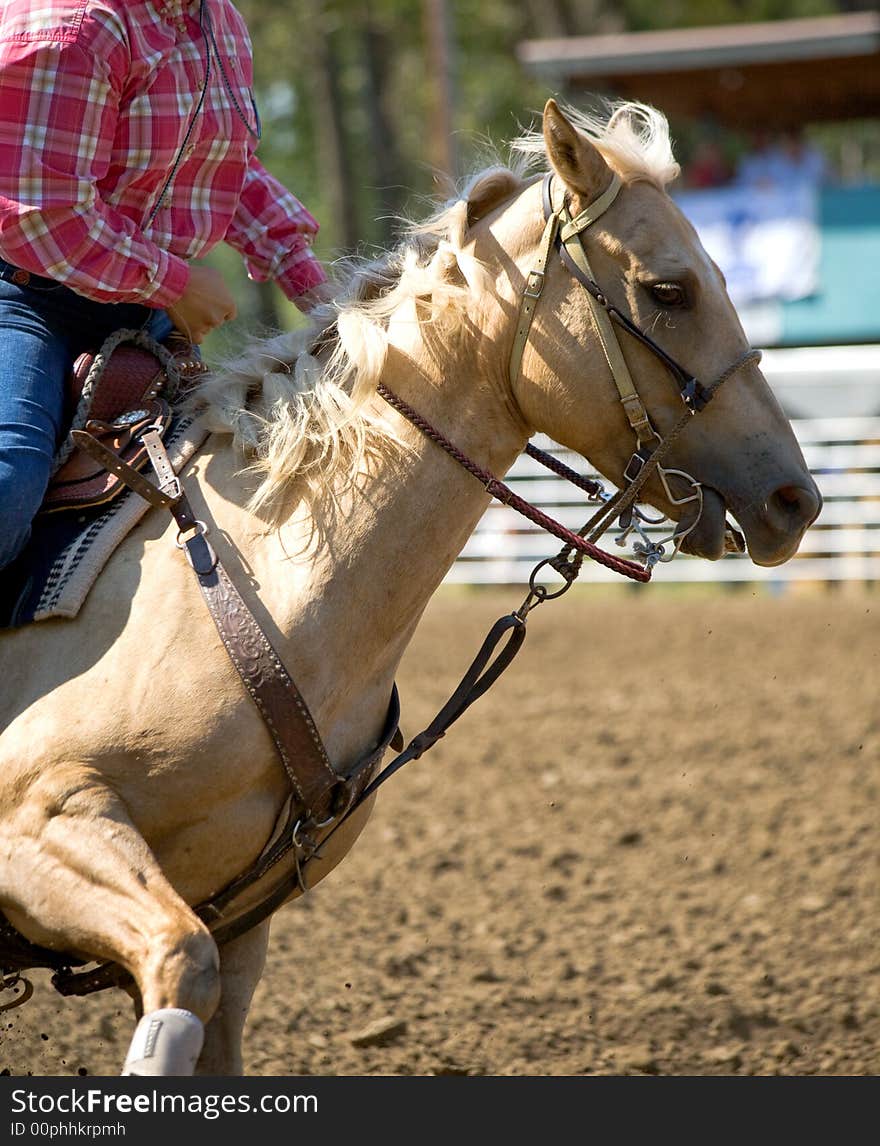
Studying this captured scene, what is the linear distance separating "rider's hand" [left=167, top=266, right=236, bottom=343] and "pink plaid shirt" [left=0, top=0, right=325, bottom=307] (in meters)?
0.07

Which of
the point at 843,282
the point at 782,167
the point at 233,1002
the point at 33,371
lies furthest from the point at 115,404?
the point at 782,167

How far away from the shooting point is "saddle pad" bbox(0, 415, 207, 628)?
289cm

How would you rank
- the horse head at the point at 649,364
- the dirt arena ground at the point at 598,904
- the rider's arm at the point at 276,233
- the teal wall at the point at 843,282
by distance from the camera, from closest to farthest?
the horse head at the point at 649,364 < the rider's arm at the point at 276,233 < the dirt arena ground at the point at 598,904 < the teal wall at the point at 843,282

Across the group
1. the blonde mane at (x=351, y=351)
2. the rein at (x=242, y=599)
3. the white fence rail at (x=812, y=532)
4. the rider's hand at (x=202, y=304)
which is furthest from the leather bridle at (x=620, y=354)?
the white fence rail at (x=812, y=532)

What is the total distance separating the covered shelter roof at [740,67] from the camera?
Result: 632 inches

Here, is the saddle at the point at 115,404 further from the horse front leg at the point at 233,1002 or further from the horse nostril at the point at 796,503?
the horse nostril at the point at 796,503

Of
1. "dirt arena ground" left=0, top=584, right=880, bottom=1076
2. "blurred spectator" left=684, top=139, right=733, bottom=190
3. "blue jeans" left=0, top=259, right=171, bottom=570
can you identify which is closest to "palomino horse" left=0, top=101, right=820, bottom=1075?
"blue jeans" left=0, top=259, right=171, bottom=570

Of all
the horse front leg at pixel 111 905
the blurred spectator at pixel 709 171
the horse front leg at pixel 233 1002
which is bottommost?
the blurred spectator at pixel 709 171

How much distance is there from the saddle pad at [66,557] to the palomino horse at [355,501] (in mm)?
34

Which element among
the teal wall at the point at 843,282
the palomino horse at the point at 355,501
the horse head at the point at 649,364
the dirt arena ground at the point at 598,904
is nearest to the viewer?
the palomino horse at the point at 355,501

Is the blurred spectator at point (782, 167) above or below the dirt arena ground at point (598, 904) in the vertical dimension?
below

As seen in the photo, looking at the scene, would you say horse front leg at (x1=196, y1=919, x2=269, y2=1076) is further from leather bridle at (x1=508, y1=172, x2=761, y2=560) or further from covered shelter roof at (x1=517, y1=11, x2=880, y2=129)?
covered shelter roof at (x1=517, y1=11, x2=880, y2=129)

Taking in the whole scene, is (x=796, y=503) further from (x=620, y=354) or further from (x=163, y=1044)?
(x=163, y=1044)
